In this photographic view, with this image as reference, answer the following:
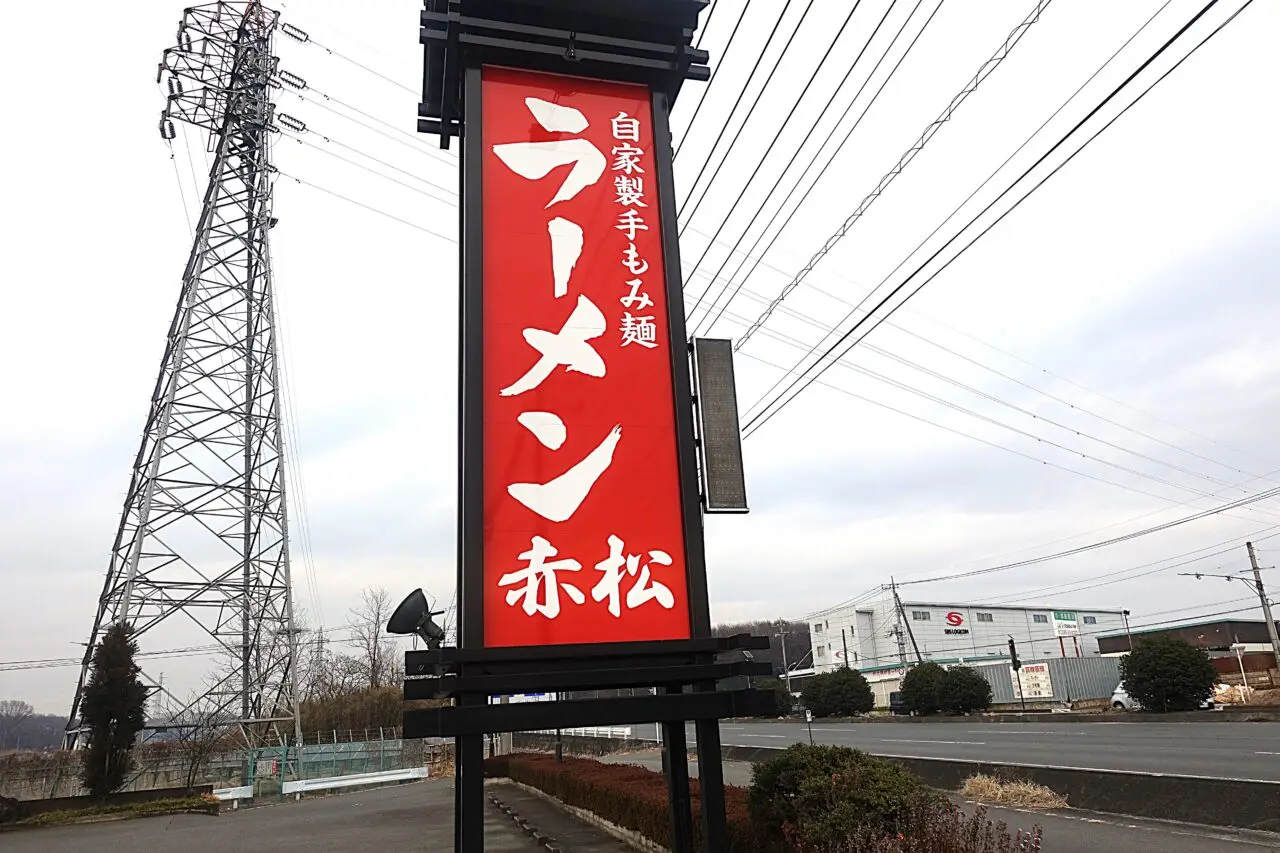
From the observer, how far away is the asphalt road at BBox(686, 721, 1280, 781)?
11.7 m

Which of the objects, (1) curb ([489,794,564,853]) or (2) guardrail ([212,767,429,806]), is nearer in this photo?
(1) curb ([489,794,564,853])

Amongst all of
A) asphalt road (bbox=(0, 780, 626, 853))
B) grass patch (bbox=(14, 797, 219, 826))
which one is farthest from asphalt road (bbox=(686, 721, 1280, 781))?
grass patch (bbox=(14, 797, 219, 826))

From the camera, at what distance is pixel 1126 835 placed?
7695 mm

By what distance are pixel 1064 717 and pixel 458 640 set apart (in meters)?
24.1

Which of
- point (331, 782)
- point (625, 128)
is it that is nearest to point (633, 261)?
point (625, 128)

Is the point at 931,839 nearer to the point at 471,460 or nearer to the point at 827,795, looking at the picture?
the point at 827,795

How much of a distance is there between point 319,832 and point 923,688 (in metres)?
24.3

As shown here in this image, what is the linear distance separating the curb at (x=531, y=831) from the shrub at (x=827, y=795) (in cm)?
491

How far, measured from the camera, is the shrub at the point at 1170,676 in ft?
71.4

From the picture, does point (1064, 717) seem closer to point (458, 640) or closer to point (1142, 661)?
point (1142, 661)

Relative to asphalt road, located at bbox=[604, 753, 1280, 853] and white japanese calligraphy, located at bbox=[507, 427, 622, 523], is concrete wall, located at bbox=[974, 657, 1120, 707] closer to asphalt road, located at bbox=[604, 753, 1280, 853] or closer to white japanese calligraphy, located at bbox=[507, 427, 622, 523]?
asphalt road, located at bbox=[604, 753, 1280, 853]

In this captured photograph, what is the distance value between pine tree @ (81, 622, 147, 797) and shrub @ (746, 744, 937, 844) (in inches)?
732

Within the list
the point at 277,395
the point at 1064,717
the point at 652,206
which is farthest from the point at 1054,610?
the point at 652,206

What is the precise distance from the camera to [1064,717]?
76.6 feet
